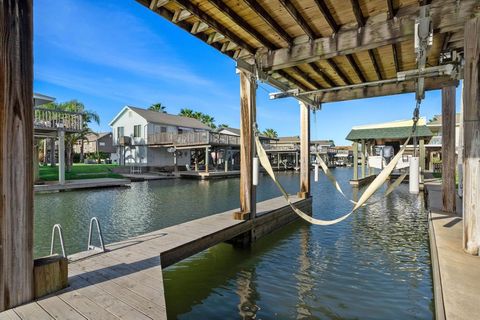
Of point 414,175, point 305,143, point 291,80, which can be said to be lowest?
point 414,175

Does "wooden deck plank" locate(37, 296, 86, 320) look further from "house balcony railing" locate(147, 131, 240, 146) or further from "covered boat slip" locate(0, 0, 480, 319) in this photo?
"house balcony railing" locate(147, 131, 240, 146)

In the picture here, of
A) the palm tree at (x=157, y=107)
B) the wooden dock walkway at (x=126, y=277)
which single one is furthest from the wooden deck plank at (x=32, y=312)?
the palm tree at (x=157, y=107)

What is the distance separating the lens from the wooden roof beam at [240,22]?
4002 mm

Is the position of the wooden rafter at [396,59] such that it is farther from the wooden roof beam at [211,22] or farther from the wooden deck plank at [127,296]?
the wooden deck plank at [127,296]

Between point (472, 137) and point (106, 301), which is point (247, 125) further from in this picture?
point (106, 301)

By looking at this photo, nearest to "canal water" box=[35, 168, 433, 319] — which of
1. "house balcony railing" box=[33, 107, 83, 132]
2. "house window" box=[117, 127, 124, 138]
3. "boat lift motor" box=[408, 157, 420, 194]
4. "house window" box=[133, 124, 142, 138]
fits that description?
"boat lift motor" box=[408, 157, 420, 194]

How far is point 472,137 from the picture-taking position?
363cm

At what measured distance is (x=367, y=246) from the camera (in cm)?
629

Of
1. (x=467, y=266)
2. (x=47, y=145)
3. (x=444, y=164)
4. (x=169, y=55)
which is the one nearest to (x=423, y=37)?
(x=467, y=266)

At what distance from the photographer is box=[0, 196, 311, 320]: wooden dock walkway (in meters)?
2.57

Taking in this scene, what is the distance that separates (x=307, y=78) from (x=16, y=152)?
6.63 metres

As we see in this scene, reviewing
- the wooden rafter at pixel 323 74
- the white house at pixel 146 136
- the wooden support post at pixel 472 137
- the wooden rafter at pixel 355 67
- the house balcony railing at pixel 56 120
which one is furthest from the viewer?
the white house at pixel 146 136

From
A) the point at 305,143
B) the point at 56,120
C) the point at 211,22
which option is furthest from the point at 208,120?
the point at 211,22

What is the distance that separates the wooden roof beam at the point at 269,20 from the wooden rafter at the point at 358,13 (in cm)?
123
